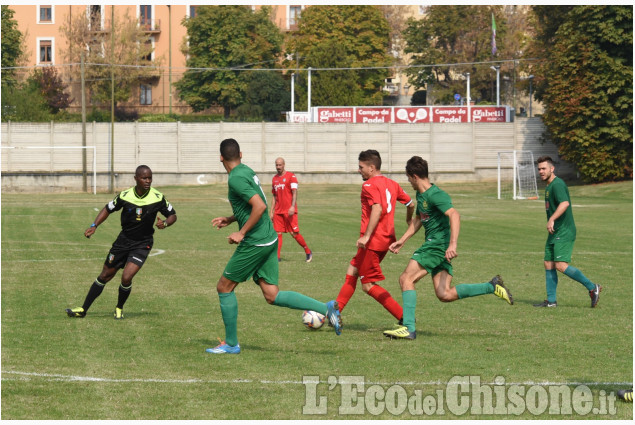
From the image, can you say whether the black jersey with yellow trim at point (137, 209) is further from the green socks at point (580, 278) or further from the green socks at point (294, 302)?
the green socks at point (580, 278)

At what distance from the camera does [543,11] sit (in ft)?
206

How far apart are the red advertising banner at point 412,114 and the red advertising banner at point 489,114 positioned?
10.7 feet

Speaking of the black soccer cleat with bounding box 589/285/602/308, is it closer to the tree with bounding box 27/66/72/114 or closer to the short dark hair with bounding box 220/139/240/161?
the short dark hair with bounding box 220/139/240/161

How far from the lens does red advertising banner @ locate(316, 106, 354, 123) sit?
65000mm

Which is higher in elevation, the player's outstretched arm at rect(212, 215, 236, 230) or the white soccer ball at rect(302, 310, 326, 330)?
the player's outstretched arm at rect(212, 215, 236, 230)

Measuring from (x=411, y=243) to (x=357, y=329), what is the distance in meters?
14.1

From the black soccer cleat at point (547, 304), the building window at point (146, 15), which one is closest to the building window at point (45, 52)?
the building window at point (146, 15)

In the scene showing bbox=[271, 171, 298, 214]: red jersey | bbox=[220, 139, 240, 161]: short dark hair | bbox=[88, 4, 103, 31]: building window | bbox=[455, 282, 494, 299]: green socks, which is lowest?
bbox=[455, 282, 494, 299]: green socks

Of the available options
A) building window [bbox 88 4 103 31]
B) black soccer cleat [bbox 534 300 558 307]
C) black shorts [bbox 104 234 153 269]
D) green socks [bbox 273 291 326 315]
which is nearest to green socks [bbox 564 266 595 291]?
black soccer cleat [bbox 534 300 558 307]

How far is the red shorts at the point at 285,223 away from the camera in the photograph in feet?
66.1

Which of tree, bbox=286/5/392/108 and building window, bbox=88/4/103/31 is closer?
tree, bbox=286/5/392/108

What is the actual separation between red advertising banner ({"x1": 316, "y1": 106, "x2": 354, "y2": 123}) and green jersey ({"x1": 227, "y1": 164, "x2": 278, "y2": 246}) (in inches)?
2183

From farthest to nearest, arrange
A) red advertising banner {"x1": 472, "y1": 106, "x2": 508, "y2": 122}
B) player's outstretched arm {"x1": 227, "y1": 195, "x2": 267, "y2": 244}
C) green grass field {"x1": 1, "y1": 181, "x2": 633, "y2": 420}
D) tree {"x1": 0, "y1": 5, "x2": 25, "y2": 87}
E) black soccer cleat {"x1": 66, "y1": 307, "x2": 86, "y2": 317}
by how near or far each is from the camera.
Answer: tree {"x1": 0, "y1": 5, "x2": 25, "y2": 87}, red advertising banner {"x1": 472, "y1": 106, "x2": 508, "y2": 122}, black soccer cleat {"x1": 66, "y1": 307, "x2": 86, "y2": 317}, player's outstretched arm {"x1": 227, "y1": 195, "x2": 267, "y2": 244}, green grass field {"x1": 1, "y1": 181, "x2": 633, "y2": 420}

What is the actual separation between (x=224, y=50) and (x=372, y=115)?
27.3 metres
